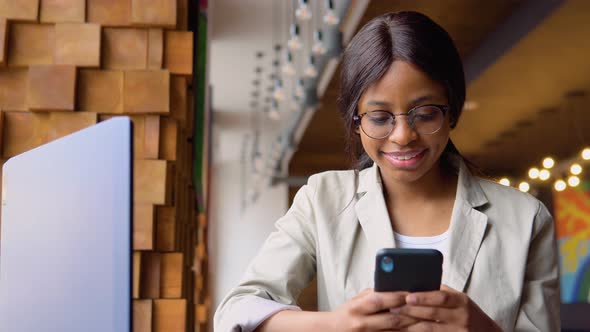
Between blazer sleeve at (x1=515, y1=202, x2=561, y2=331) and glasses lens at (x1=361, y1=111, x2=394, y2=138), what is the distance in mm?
303

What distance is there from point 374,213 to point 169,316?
3.18 feet

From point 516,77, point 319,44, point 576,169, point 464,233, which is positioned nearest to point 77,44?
point 464,233

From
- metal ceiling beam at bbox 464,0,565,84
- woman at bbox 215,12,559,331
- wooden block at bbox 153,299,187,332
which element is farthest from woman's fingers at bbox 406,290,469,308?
metal ceiling beam at bbox 464,0,565,84

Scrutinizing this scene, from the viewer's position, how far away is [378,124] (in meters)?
1.22

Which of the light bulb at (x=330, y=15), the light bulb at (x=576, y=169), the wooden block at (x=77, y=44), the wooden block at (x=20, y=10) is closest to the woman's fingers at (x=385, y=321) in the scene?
the wooden block at (x=77, y=44)

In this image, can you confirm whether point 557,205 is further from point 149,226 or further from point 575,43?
point 149,226

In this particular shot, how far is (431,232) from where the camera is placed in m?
1.31

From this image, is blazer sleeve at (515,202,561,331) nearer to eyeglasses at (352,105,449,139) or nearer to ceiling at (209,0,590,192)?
eyeglasses at (352,105,449,139)

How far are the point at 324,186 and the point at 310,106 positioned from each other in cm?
601

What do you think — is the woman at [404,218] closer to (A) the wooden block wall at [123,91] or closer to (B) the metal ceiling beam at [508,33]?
(A) the wooden block wall at [123,91]

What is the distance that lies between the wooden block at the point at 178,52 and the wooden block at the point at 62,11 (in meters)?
0.25

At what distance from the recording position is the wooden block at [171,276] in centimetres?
211

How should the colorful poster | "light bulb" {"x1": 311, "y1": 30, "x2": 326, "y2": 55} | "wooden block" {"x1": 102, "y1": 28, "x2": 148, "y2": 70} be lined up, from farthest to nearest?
the colorful poster, "light bulb" {"x1": 311, "y1": 30, "x2": 326, "y2": 55}, "wooden block" {"x1": 102, "y1": 28, "x2": 148, "y2": 70}

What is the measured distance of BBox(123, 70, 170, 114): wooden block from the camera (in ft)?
6.88
